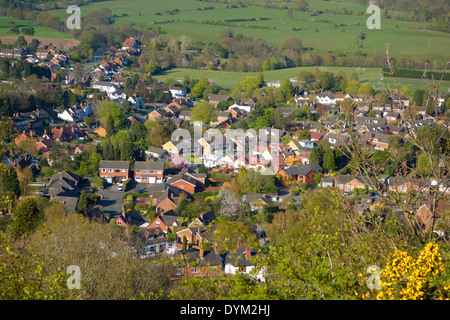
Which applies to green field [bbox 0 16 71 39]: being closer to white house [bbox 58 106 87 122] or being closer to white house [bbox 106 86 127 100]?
white house [bbox 106 86 127 100]

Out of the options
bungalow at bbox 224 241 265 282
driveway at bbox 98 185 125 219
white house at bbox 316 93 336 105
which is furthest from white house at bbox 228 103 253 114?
bungalow at bbox 224 241 265 282

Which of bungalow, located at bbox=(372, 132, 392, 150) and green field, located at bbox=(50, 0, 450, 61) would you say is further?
green field, located at bbox=(50, 0, 450, 61)

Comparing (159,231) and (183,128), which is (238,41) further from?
(159,231)

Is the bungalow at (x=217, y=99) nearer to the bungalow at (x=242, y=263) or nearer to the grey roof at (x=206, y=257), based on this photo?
the grey roof at (x=206, y=257)

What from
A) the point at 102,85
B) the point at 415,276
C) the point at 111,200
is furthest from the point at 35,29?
the point at 415,276
